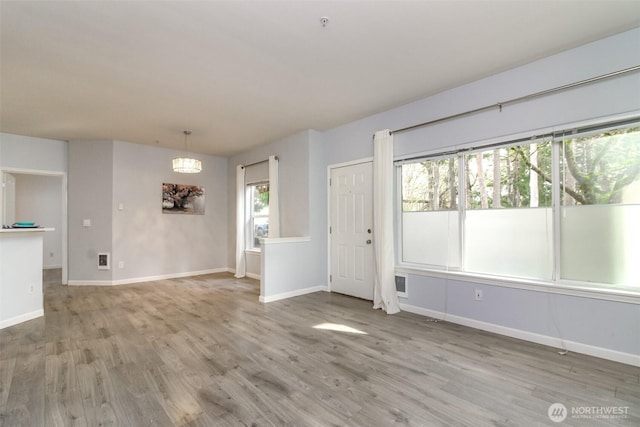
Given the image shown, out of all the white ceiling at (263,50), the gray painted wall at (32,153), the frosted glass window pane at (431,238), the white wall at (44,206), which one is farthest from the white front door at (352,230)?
the white wall at (44,206)

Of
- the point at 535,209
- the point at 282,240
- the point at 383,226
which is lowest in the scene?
the point at 282,240

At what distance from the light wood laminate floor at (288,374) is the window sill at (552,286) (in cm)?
55

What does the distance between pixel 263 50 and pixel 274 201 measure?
3.25 metres

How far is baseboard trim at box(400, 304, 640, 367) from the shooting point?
2529mm

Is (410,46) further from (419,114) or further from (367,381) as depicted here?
(367,381)

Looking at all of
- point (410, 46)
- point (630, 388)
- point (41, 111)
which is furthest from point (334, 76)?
point (41, 111)

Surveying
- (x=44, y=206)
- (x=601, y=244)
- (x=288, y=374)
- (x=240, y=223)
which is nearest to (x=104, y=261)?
(x=240, y=223)

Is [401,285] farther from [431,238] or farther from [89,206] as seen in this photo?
[89,206]

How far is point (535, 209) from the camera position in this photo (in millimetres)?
3102

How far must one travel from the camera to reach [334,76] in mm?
3336

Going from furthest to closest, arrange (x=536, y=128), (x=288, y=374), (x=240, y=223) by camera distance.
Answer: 1. (x=240, y=223)
2. (x=536, y=128)
3. (x=288, y=374)

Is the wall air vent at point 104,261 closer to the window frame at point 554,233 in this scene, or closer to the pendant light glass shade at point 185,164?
the pendant light glass shade at point 185,164

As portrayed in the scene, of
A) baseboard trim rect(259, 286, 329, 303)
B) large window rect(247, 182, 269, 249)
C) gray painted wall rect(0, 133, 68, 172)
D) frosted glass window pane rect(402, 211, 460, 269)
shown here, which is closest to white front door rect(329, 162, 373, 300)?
baseboard trim rect(259, 286, 329, 303)

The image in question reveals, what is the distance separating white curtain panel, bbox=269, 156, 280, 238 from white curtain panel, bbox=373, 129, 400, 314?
2148 millimetres
